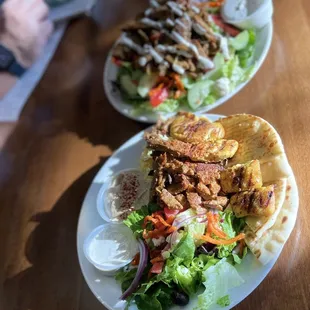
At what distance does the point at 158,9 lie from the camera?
2750 mm

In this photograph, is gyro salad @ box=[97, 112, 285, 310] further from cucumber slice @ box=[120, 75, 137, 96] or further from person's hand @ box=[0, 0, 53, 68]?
person's hand @ box=[0, 0, 53, 68]

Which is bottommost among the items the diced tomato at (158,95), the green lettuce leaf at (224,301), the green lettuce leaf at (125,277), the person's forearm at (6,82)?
the green lettuce leaf at (224,301)

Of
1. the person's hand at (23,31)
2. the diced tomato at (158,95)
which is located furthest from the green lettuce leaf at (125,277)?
the person's hand at (23,31)

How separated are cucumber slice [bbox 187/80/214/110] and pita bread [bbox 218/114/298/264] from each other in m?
0.39

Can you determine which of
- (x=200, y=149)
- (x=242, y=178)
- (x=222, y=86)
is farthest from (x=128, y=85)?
(x=242, y=178)

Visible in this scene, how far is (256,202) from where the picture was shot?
166 cm

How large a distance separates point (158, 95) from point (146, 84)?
0.13m

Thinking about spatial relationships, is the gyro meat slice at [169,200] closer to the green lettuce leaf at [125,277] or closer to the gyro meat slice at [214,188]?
the gyro meat slice at [214,188]

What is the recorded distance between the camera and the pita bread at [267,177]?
164cm

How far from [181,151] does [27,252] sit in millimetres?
1030

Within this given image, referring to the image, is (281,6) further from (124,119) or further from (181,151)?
(181,151)

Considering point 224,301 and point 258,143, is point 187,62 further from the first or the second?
point 224,301

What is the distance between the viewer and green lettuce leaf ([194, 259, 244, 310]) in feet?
5.27

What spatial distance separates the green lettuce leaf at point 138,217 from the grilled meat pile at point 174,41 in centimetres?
89
